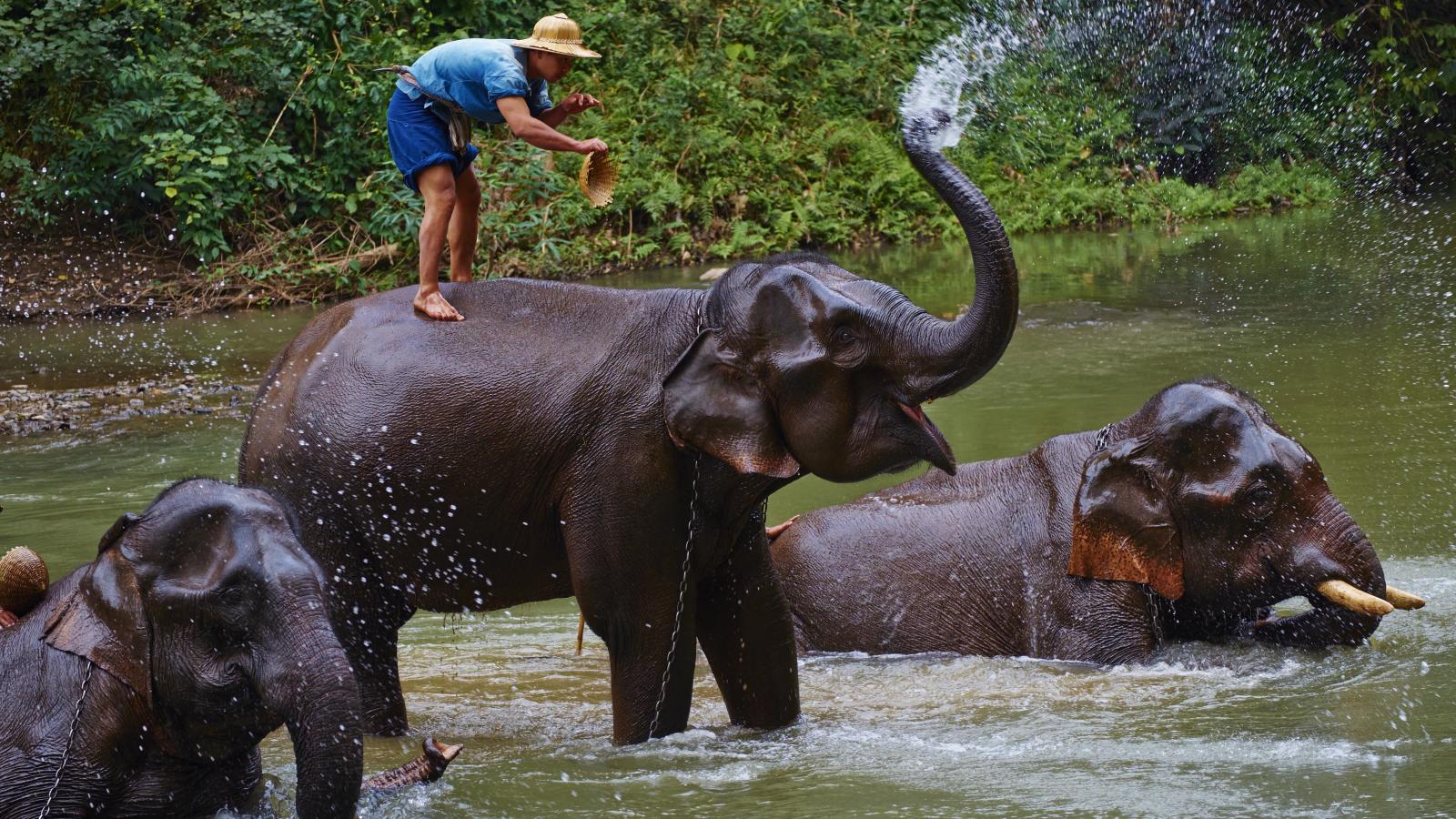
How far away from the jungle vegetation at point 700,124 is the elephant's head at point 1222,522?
11.5 m

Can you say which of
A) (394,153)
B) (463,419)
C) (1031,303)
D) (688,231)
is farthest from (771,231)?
(463,419)

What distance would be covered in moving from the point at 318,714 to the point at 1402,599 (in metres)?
4.16

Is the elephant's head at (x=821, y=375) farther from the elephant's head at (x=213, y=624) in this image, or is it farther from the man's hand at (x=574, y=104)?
the man's hand at (x=574, y=104)

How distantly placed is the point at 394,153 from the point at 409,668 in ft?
6.68

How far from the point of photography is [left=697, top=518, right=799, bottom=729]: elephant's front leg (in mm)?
6000

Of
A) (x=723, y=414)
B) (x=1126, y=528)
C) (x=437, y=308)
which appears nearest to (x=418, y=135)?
(x=437, y=308)

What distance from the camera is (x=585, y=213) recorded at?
63.4 ft

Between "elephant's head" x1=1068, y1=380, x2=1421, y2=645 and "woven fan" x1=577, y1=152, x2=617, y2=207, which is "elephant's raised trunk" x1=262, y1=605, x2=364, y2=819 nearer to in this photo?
"woven fan" x1=577, y1=152, x2=617, y2=207

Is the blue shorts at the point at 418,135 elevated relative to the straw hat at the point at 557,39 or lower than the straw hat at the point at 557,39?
lower

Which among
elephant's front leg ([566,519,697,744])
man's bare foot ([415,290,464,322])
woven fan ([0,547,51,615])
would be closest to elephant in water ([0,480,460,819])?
woven fan ([0,547,51,615])

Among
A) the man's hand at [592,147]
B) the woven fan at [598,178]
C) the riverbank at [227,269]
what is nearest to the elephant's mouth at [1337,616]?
the woven fan at [598,178]

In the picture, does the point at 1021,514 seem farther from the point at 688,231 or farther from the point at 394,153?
the point at 688,231

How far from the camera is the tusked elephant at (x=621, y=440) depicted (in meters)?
5.34

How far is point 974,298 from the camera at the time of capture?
5117 mm
